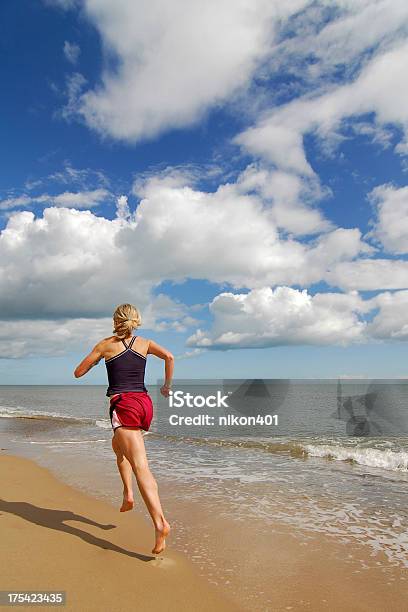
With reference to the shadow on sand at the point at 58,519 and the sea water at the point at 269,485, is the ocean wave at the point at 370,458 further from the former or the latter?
the shadow on sand at the point at 58,519

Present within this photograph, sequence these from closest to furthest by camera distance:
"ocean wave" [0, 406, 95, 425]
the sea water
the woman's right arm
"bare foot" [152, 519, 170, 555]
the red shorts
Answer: "bare foot" [152, 519, 170, 555] → the red shorts → the woman's right arm → the sea water → "ocean wave" [0, 406, 95, 425]

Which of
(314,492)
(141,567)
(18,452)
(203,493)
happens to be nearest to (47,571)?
(141,567)

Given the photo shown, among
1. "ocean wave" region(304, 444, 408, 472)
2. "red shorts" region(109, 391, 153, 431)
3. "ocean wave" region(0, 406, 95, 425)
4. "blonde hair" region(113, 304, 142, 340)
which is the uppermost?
"blonde hair" region(113, 304, 142, 340)

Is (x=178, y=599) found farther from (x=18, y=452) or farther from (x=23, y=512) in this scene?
(x=18, y=452)

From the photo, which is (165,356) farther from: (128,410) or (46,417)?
(46,417)

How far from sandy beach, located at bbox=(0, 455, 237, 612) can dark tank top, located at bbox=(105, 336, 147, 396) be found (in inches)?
68.4

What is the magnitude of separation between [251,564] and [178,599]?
1.29m

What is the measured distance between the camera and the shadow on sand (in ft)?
15.6

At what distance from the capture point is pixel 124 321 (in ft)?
15.0

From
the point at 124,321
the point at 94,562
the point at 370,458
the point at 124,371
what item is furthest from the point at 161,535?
the point at 370,458

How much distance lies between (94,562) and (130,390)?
1.76m

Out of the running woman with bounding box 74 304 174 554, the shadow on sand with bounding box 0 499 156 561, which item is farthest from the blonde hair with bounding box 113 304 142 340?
the shadow on sand with bounding box 0 499 156 561

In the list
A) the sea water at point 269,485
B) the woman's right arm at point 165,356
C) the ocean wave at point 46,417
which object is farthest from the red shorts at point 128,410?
the ocean wave at point 46,417

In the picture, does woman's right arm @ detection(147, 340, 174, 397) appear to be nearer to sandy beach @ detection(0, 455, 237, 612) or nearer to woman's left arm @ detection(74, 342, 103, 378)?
woman's left arm @ detection(74, 342, 103, 378)
